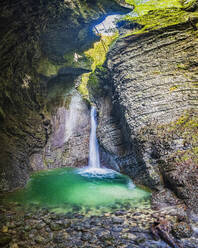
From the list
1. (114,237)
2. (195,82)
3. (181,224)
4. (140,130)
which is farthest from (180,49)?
(114,237)

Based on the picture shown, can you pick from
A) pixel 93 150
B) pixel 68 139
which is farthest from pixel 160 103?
pixel 68 139

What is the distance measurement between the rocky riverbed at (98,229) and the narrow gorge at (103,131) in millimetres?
26

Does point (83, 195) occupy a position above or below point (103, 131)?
below

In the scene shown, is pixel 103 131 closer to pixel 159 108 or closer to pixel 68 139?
pixel 68 139

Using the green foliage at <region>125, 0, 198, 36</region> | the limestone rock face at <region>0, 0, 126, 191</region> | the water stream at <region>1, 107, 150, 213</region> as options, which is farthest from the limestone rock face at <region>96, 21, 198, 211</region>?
the limestone rock face at <region>0, 0, 126, 191</region>

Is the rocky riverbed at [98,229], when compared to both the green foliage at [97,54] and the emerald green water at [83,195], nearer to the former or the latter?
the emerald green water at [83,195]

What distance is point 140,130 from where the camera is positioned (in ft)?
26.8

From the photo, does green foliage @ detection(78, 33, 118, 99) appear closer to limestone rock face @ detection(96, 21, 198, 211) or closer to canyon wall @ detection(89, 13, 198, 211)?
canyon wall @ detection(89, 13, 198, 211)

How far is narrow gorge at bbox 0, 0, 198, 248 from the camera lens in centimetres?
424

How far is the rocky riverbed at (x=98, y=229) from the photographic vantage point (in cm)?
352

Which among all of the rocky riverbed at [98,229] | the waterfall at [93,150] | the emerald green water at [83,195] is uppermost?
the waterfall at [93,150]

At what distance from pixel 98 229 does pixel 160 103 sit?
6353 millimetres

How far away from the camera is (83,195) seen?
701cm

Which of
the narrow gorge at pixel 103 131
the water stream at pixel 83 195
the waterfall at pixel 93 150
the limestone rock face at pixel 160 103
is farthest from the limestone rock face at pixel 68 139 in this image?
the water stream at pixel 83 195
